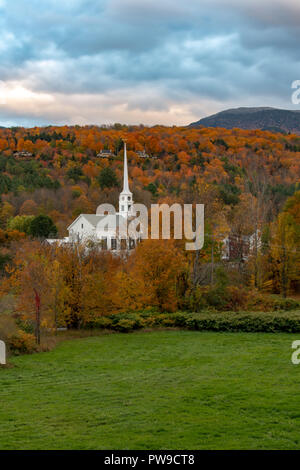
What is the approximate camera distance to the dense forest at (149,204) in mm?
28125

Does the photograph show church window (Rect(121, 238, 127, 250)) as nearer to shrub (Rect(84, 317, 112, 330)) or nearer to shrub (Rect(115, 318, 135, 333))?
shrub (Rect(84, 317, 112, 330))

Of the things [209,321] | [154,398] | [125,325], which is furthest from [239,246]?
[154,398]

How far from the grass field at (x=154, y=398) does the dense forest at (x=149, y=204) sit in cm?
664

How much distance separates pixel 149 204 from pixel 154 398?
2194 inches

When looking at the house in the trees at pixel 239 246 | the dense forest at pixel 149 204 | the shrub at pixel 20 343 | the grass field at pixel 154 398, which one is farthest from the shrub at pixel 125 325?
the house in the trees at pixel 239 246

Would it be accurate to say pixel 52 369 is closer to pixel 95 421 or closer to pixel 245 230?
pixel 95 421

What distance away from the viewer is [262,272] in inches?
1478

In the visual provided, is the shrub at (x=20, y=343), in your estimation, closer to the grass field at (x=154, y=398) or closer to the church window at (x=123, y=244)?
the grass field at (x=154, y=398)

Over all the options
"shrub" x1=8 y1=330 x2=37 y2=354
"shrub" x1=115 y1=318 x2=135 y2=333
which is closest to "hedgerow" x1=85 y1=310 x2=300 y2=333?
"shrub" x1=115 y1=318 x2=135 y2=333

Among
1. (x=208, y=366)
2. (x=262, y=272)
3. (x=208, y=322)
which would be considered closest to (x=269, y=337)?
(x=208, y=322)

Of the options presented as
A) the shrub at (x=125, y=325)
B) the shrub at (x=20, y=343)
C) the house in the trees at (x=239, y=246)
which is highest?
the house in the trees at (x=239, y=246)

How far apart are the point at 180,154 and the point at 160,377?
92.0 metres

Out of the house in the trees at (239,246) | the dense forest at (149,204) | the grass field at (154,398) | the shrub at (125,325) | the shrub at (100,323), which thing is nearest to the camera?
the grass field at (154,398)

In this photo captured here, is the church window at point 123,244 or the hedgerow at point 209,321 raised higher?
the church window at point 123,244
